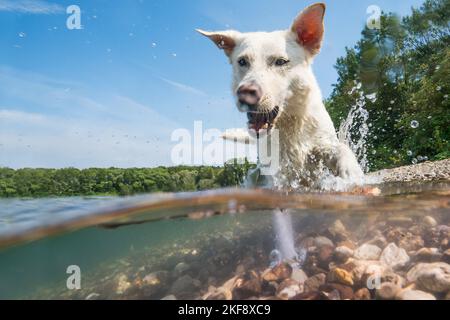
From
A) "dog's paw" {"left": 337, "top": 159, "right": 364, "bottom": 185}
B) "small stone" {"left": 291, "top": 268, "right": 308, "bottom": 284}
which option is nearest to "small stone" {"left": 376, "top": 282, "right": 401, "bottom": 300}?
"small stone" {"left": 291, "top": 268, "right": 308, "bottom": 284}

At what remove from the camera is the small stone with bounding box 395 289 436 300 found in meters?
3.26

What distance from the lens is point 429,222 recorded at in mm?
5066

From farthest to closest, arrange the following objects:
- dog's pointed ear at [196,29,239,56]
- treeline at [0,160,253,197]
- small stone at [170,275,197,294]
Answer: treeline at [0,160,253,197], dog's pointed ear at [196,29,239,56], small stone at [170,275,197,294]

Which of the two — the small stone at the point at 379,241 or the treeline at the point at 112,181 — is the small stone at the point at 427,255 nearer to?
the small stone at the point at 379,241

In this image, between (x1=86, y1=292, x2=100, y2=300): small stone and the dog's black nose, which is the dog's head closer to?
the dog's black nose

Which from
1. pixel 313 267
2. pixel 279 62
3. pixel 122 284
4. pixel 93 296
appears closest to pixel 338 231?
pixel 313 267

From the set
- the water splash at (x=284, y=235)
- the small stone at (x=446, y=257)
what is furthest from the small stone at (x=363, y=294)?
the small stone at (x=446, y=257)

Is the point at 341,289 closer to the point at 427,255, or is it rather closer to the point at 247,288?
the point at 247,288

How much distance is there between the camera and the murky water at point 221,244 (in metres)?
3.72

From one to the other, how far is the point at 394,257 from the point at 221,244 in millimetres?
2006

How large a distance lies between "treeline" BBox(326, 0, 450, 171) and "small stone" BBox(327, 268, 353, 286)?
33.3 ft

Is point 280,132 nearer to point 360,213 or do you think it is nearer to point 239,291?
point 360,213
